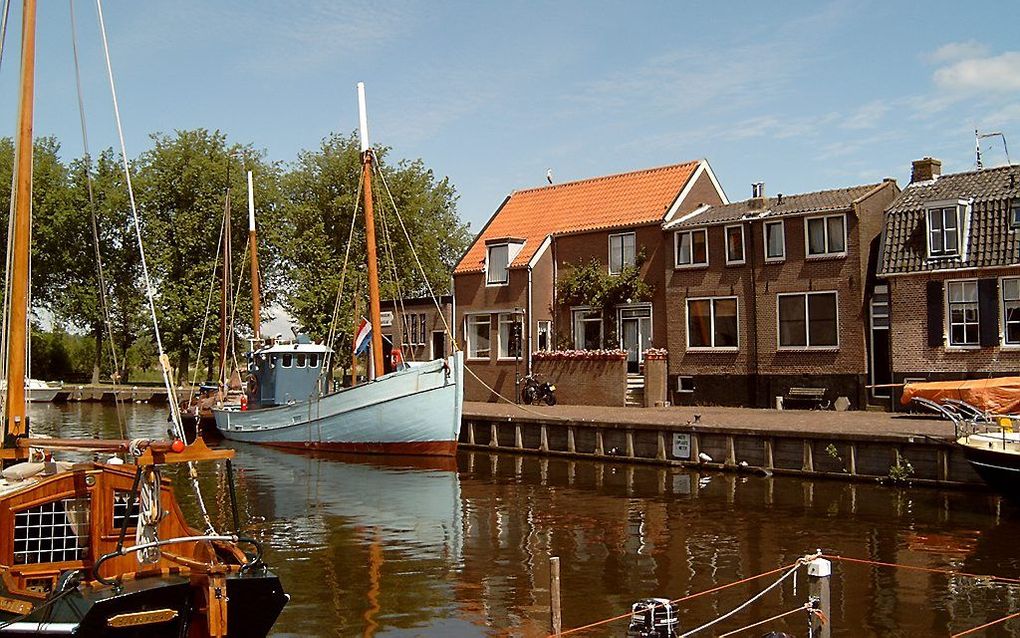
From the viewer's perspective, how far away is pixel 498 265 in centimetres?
4572

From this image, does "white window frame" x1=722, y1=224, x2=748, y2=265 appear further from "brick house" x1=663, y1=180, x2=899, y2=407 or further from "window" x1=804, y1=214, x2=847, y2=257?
"window" x1=804, y1=214, x2=847, y2=257

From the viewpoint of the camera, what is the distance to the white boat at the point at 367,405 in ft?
109

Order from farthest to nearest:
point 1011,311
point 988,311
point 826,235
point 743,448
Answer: point 826,235 → point 988,311 → point 1011,311 → point 743,448

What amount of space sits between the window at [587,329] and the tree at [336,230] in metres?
23.9

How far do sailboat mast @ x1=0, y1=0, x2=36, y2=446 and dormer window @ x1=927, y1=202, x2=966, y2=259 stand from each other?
29078 mm

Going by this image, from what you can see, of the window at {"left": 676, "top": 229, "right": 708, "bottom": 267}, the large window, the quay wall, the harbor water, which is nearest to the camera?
the harbor water

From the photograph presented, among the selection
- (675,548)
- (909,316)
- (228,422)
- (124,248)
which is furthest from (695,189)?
(124,248)

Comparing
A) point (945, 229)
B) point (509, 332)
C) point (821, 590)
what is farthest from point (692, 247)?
point (821, 590)

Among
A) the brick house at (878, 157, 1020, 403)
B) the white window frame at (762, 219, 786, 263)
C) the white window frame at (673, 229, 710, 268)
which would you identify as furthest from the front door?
the brick house at (878, 157, 1020, 403)

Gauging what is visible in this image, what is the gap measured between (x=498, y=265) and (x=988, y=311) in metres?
21.6

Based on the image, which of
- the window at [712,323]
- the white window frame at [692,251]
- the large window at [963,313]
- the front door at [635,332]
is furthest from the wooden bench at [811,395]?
the front door at [635,332]

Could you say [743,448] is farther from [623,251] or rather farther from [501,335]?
[501,335]

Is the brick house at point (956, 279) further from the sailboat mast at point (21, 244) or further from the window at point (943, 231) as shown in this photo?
the sailboat mast at point (21, 244)

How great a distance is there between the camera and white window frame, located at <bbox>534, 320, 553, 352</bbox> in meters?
43.4
